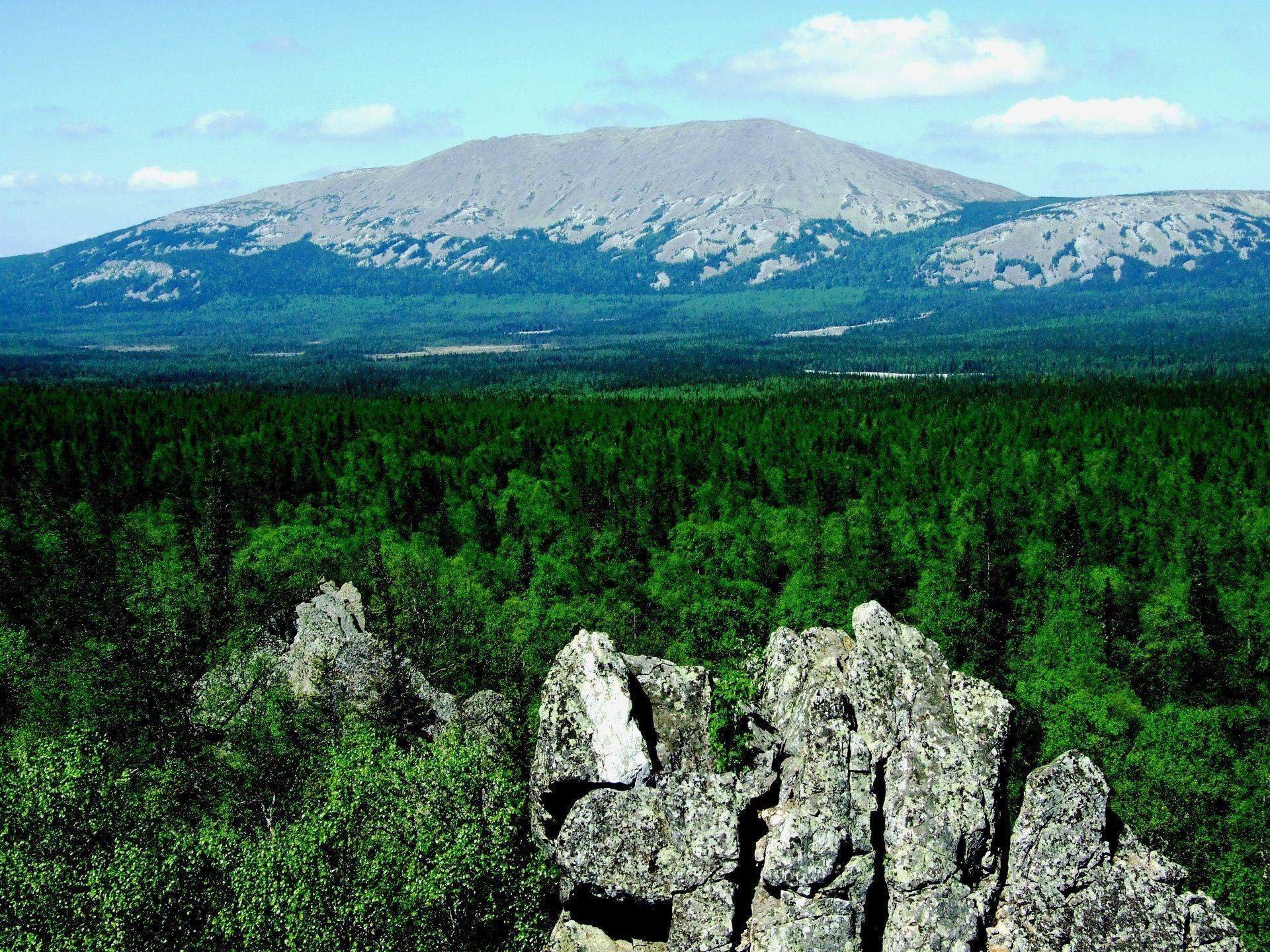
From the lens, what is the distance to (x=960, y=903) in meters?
35.3

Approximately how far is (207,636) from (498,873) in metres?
46.5

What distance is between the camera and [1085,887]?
116 ft

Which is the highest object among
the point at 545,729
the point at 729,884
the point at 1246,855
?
the point at 545,729

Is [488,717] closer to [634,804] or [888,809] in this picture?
[634,804]

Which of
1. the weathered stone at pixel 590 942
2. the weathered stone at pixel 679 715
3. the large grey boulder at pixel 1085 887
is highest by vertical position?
the weathered stone at pixel 679 715

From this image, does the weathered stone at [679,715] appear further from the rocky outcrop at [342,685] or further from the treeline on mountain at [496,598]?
the rocky outcrop at [342,685]

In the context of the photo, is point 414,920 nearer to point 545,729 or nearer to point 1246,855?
point 545,729

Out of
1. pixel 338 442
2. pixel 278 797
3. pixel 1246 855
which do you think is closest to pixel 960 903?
pixel 1246 855

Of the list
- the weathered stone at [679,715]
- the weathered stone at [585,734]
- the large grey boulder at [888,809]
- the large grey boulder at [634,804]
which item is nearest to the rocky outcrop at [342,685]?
the weathered stone at [585,734]

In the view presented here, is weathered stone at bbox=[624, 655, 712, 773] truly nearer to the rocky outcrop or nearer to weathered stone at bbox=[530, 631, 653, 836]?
weathered stone at bbox=[530, 631, 653, 836]

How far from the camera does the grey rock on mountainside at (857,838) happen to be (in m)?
34.8

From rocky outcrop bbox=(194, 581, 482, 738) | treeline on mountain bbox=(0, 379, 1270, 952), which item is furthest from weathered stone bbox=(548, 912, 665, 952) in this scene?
rocky outcrop bbox=(194, 581, 482, 738)

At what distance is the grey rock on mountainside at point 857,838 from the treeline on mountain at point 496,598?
139 inches

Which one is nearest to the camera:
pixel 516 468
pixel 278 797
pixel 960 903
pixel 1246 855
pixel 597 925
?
pixel 960 903
